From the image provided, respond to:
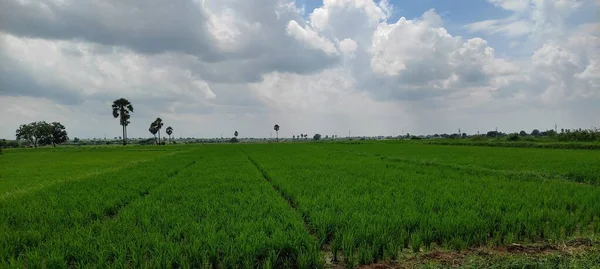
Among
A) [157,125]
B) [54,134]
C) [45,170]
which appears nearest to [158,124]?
[157,125]

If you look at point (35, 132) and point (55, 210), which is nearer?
point (55, 210)

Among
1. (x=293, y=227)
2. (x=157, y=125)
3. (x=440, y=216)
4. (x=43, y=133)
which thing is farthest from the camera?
(x=157, y=125)

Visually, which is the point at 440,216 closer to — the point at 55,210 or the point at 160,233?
the point at 160,233

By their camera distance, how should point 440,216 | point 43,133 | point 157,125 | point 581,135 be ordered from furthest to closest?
1. point 157,125
2. point 43,133
3. point 581,135
4. point 440,216

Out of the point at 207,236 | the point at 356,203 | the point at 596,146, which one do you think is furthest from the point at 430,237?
the point at 596,146

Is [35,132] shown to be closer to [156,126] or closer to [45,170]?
[156,126]

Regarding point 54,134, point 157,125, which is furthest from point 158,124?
point 54,134

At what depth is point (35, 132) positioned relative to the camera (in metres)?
93.8

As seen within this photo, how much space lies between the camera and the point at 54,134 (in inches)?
3757

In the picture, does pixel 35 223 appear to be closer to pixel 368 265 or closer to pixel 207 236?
pixel 207 236

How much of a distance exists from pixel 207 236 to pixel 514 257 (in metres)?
4.19

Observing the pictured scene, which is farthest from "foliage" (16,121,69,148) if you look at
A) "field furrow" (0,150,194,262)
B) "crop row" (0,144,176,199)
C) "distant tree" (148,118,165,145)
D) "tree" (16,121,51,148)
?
"field furrow" (0,150,194,262)

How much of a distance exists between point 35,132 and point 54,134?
458cm

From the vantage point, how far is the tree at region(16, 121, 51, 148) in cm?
9250
